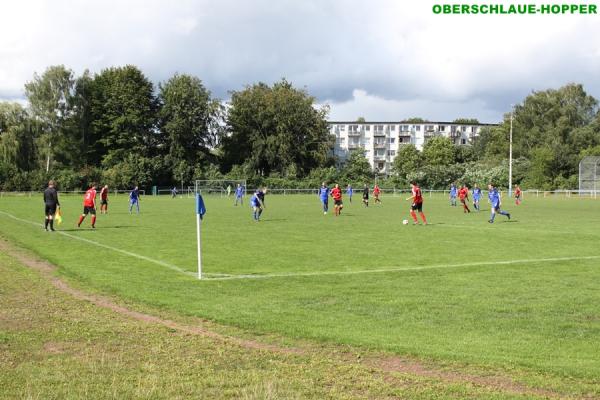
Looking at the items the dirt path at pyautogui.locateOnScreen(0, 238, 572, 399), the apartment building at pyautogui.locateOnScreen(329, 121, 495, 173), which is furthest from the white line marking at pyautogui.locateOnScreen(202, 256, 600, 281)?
the apartment building at pyautogui.locateOnScreen(329, 121, 495, 173)

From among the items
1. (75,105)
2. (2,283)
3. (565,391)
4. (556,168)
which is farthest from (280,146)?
(565,391)

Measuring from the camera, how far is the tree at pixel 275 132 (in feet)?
310

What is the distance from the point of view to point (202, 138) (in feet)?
308

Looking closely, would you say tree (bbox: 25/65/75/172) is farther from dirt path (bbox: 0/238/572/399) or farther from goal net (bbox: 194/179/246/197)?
dirt path (bbox: 0/238/572/399)

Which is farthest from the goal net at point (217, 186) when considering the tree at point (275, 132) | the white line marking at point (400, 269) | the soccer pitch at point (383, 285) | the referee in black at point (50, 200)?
the white line marking at point (400, 269)

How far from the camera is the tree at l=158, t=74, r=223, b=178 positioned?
88500 mm

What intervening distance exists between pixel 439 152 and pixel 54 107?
219 ft

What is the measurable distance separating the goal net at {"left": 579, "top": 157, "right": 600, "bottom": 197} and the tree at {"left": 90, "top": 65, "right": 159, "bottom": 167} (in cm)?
5960

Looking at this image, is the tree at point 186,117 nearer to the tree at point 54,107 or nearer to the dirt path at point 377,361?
the tree at point 54,107

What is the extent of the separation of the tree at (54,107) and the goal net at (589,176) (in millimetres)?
68307

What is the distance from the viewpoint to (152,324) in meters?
8.22

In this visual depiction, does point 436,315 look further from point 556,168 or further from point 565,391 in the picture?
point 556,168

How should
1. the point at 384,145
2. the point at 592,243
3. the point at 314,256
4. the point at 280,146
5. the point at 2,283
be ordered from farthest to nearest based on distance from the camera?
the point at 384,145 < the point at 280,146 < the point at 592,243 < the point at 314,256 < the point at 2,283

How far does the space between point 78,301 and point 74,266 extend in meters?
4.18
